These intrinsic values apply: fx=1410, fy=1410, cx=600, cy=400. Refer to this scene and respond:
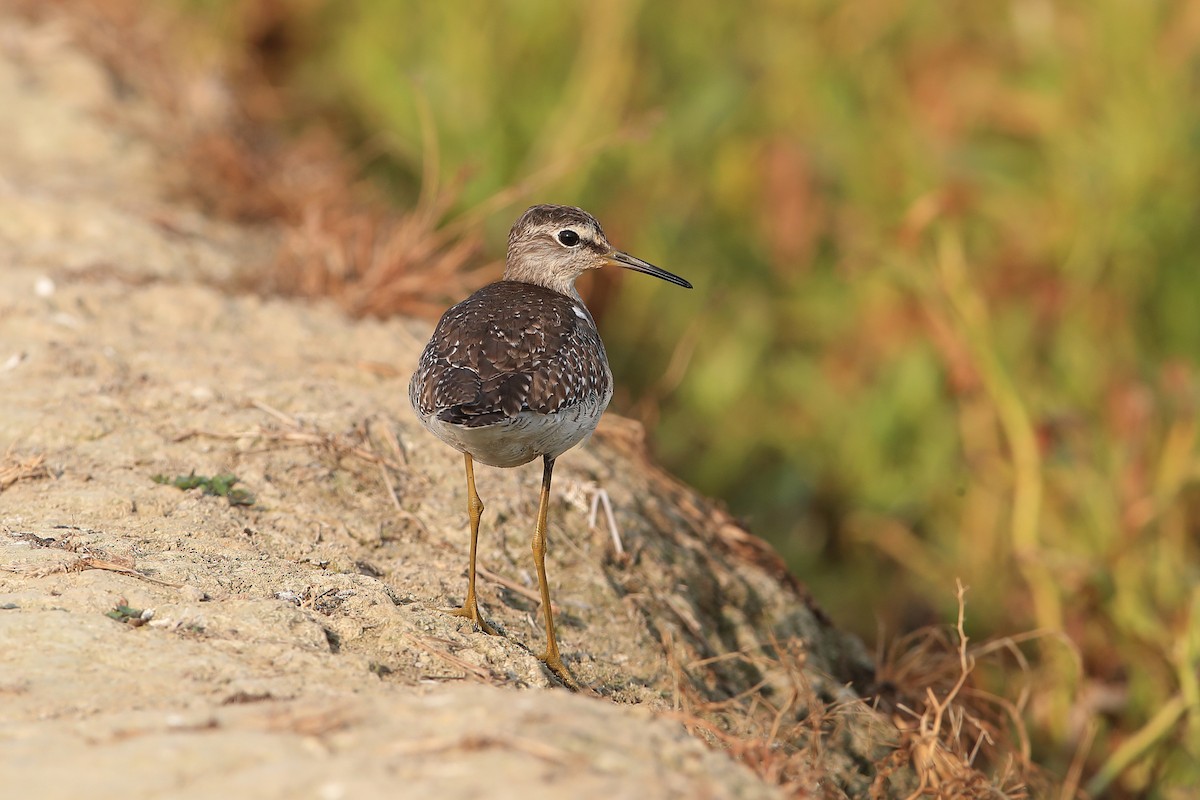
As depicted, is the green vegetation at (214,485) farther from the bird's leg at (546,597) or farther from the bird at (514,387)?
the bird's leg at (546,597)

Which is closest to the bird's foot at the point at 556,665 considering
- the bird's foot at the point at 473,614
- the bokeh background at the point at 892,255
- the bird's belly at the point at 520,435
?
the bird's foot at the point at 473,614

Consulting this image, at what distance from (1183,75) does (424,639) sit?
589cm

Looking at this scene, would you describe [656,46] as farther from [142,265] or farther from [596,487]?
Answer: [596,487]

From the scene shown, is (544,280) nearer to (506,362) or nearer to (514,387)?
(506,362)

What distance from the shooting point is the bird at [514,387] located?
13.7 ft

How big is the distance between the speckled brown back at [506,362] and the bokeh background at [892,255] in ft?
5.44

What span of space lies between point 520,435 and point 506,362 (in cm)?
31

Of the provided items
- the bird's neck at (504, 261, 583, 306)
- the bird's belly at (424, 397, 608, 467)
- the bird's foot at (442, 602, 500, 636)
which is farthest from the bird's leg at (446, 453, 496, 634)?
the bird's neck at (504, 261, 583, 306)

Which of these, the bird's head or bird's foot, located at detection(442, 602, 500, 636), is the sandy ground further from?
the bird's head

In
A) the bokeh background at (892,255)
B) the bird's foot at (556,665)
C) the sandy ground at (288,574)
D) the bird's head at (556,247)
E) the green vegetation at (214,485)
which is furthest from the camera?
the bokeh background at (892,255)

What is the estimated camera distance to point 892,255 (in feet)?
22.6

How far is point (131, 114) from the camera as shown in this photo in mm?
8195

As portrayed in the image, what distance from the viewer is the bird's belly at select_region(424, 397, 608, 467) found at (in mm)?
4168

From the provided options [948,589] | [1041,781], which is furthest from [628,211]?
[1041,781]
